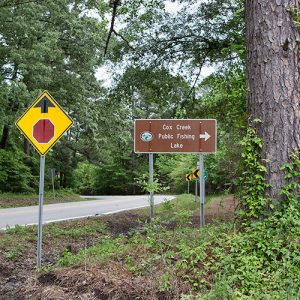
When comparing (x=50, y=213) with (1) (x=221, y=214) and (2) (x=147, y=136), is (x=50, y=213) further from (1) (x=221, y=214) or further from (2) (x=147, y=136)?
(2) (x=147, y=136)

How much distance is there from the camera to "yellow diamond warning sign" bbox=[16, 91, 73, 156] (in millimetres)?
6660

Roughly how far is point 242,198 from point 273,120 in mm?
981

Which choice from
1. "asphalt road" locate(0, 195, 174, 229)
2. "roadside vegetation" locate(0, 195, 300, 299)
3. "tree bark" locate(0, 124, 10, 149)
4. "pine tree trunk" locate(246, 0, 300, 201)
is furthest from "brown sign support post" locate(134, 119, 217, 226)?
"tree bark" locate(0, 124, 10, 149)

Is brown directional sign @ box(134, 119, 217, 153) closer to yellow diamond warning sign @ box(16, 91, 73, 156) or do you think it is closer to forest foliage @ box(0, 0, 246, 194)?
forest foliage @ box(0, 0, 246, 194)

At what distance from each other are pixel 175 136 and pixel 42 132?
3984 millimetres

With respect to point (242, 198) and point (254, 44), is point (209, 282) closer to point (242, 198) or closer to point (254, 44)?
point (242, 198)

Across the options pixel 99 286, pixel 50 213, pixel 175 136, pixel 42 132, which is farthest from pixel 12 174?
pixel 99 286

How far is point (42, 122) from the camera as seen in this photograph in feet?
22.0

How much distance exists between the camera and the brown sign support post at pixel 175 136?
388 inches

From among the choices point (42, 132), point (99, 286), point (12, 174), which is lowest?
point (99, 286)

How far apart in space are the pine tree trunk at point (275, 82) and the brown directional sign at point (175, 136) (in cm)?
472

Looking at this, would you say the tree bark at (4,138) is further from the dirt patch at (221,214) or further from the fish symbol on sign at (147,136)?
the fish symbol on sign at (147,136)

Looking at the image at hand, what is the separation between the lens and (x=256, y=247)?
448cm

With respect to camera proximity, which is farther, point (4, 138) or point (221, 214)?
point (4, 138)
